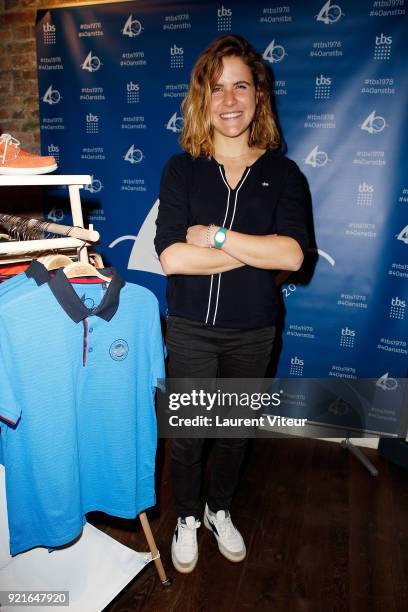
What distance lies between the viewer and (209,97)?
63.6 inches

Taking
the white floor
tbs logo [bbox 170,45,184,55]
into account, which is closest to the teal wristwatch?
the white floor

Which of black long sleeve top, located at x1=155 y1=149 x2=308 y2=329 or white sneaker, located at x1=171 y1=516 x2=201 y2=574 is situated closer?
black long sleeve top, located at x1=155 y1=149 x2=308 y2=329

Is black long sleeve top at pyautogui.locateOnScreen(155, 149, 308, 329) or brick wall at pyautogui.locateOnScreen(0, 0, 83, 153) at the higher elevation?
brick wall at pyautogui.locateOnScreen(0, 0, 83, 153)

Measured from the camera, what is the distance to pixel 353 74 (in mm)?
2365

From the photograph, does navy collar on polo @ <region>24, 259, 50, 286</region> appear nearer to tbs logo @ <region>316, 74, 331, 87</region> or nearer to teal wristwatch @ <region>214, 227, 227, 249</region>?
teal wristwatch @ <region>214, 227, 227, 249</region>

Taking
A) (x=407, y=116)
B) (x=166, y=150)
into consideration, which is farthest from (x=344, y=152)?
(x=166, y=150)

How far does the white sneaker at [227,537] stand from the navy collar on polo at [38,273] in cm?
139

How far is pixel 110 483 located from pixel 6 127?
9.56 feet

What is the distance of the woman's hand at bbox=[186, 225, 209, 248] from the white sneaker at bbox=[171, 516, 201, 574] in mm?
1240

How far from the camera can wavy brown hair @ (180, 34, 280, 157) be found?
159 cm

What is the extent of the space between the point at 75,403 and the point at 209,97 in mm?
1216

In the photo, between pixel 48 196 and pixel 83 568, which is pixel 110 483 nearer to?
pixel 83 568

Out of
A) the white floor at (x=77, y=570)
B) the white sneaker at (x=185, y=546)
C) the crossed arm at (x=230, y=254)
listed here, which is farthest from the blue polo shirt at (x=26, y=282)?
the white sneaker at (x=185, y=546)

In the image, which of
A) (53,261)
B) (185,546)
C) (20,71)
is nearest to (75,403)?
(53,261)
